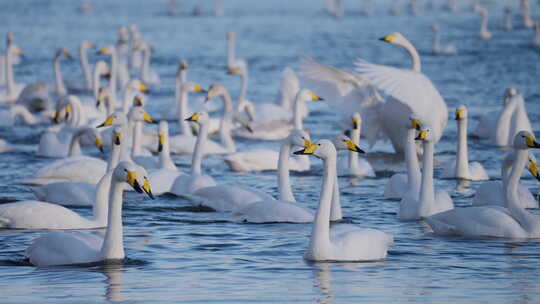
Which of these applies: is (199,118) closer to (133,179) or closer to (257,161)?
(257,161)

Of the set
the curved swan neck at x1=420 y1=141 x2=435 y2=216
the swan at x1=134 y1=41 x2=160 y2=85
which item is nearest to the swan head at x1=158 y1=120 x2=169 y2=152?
the curved swan neck at x1=420 y1=141 x2=435 y2=216

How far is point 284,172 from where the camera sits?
11953 millimetres

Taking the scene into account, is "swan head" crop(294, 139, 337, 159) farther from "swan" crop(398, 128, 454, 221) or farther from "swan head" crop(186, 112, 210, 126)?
"swan head" crop(186, 112, 210, 126)

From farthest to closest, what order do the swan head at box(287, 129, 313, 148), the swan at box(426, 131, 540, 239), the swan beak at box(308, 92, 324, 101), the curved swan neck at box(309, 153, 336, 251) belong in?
1. the swan beak at box(308, 92, 324, 101)
2. the swan head at box(287, 129, 313, 148)
3. the swan at box(426, 131, 540, 239)
4. the curved swan neck at box(309, 153, 336, 251)

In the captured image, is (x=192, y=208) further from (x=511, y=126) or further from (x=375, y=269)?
(x=511, y=126)

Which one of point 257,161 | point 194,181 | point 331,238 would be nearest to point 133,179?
point 331,238

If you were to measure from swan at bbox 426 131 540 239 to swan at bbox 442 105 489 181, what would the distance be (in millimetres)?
3301

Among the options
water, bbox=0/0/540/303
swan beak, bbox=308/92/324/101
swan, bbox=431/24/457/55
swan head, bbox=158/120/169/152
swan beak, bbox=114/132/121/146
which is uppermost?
swan, bbox=431/24/457/55

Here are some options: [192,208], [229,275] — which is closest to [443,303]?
[229,275]

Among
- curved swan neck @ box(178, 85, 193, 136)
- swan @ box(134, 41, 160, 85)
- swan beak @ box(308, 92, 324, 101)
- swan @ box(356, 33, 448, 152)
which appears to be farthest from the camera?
swan @ box(134, 41, 160, 85)

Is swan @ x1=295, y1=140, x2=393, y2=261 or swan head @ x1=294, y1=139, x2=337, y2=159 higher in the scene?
swan head @ x1=294, y1=139, x2=337, y2=159

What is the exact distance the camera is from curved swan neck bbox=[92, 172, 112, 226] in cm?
1077

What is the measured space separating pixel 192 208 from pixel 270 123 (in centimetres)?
749

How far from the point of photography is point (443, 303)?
8156mm
